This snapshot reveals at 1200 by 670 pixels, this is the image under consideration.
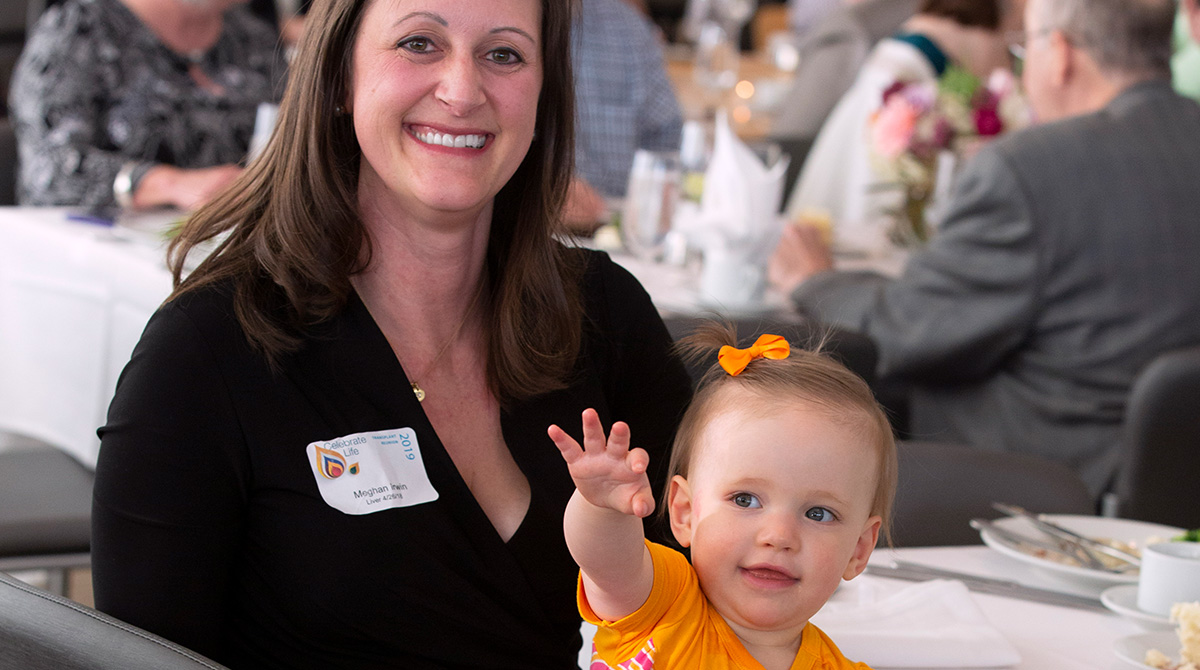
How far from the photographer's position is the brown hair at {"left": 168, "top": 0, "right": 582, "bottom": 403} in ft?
4.38

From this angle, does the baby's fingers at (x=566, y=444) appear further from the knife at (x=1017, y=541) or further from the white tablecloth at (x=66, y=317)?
the white tablecloth at (x=66, y=317)

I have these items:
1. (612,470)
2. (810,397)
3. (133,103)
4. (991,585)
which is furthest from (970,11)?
(612,470)

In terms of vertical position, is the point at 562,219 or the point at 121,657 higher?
the point at 562,219

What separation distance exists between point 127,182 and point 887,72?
2.73 meters

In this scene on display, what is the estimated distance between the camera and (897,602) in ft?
4.40

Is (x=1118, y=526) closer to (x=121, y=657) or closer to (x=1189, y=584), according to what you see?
(x=1189, y=584)

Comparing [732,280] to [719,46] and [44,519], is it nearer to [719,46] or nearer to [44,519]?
[44,519]

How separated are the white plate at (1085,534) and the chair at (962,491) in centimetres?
19

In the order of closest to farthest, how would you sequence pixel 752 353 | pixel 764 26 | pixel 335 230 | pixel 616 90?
→ pixel 752 353, pixel 335 230, pixel 616 90, pixel 764 26

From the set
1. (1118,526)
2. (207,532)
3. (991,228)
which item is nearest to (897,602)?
(1118,526)

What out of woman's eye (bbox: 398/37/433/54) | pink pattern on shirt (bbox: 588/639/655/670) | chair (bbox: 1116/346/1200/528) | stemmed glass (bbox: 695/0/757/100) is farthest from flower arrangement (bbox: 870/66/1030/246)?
stemmed glass (bbox: 695/0/757/100)

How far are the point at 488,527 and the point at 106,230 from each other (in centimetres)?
189

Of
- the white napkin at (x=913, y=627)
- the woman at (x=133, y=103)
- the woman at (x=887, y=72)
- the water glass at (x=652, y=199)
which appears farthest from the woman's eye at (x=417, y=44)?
the woman at (x=887, y=72)

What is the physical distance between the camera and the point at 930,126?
10.7 feet
